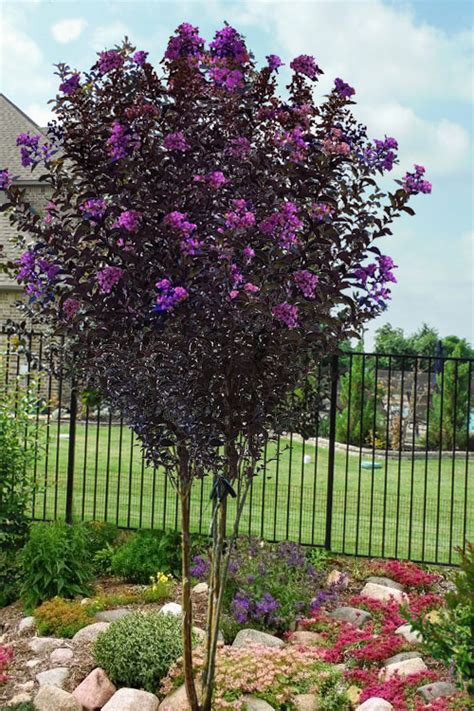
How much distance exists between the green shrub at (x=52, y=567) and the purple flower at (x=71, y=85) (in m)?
3.40

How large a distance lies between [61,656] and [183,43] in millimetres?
3492

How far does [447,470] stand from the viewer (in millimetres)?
14227

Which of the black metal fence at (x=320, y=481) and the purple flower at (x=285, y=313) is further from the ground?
the purple flower at (x=285, y=313)

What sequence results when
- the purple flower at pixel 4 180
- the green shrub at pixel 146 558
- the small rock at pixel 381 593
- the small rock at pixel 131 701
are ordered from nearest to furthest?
1. the purple flower at pixel 4 180
2. the small rock at pixel 131 701
3. the small rock at pixel 381 593
4. the green shrub at pixel 146 558

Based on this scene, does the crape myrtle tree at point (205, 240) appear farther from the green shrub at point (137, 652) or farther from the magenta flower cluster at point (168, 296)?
the green shrub at point (137, 652)

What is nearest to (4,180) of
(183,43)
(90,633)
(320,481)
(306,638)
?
(183,43)

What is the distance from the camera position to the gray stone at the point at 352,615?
17.8 feet

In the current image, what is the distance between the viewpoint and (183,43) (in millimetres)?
3695

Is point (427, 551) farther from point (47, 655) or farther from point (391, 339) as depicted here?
point (391, 339)

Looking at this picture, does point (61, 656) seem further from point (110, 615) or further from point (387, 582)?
point (387, 582)

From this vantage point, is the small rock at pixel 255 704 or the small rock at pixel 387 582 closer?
the small rock at pixel 255 704

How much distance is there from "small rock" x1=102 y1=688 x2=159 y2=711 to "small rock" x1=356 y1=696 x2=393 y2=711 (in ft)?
3.47

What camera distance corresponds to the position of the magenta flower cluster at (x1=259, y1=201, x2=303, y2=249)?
345 cm

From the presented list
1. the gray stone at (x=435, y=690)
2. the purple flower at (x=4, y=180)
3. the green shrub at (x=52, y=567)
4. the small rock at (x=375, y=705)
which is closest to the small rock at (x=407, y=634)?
the gray stone at (x=435, y=690)
